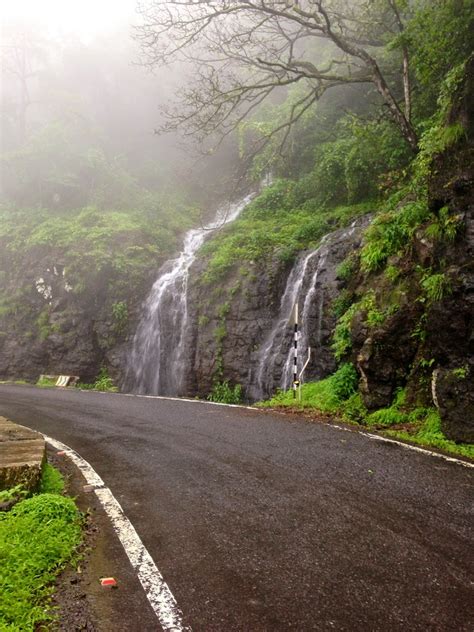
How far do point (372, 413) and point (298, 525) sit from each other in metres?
4.58

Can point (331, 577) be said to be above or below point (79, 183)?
below

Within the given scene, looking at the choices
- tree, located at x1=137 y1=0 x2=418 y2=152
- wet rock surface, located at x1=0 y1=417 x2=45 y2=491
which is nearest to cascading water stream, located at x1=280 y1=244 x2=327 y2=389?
tree, located at x1=137 y1=0 x2=418 y2=152

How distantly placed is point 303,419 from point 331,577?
4.82 meters

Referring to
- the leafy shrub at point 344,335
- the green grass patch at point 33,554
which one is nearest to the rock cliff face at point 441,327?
the leafy shrub at point 344,335

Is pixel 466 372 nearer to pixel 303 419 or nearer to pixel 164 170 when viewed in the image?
pixel 303 419

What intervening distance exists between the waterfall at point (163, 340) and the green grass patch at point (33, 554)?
10.9 m

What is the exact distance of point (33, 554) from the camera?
2.77 meters

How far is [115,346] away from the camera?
17406 millimetres

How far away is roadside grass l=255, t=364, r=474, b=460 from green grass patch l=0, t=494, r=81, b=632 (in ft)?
14.3

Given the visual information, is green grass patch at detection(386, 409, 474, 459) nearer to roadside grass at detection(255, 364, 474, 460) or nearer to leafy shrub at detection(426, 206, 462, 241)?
roadside grass at detection(255, 364, 474, 460)

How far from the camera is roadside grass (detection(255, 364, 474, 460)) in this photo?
5.84 meters

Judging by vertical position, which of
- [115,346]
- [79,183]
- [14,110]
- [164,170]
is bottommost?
[115,346]

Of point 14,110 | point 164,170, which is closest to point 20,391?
point 164,170

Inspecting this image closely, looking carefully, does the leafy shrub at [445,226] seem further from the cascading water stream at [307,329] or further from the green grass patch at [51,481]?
the green grass patch at [51,481]
